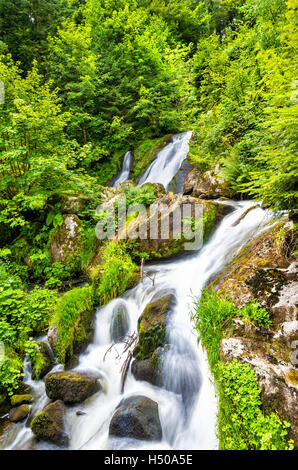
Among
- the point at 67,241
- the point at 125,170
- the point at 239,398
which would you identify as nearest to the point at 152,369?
the point at 239,398

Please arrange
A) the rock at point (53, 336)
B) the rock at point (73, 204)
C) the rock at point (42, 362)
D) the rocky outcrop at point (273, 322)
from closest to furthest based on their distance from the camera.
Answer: the rocky outcrop at point (273, 322)
the rock at point (42, 362)
the rock at point (53, 336)
the rock at point (73, 204)

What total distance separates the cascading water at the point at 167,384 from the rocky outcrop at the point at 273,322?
70 centimetres

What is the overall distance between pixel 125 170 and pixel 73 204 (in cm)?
657

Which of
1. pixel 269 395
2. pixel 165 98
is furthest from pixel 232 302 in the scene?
pixel 165 98

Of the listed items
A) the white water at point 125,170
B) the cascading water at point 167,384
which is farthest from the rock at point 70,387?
the white water at point 125,170

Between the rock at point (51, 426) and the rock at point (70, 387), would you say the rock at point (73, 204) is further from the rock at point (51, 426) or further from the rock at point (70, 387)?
the rock at point (51, 426)

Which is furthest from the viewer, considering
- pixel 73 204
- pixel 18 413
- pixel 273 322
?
pixel 73 204

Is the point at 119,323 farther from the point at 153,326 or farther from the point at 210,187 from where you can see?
the point at 210,187

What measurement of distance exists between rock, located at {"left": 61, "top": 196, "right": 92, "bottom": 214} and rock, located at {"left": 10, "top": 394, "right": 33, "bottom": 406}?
4.73 m

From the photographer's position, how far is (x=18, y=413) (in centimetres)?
350

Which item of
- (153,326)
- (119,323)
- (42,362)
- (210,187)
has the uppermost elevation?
(210,187)

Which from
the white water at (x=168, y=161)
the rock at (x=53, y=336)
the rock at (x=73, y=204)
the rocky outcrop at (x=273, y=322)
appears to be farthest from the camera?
the white water at (x=168, y=161)

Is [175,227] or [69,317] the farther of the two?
[175,227]

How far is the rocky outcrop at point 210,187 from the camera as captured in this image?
729cm
